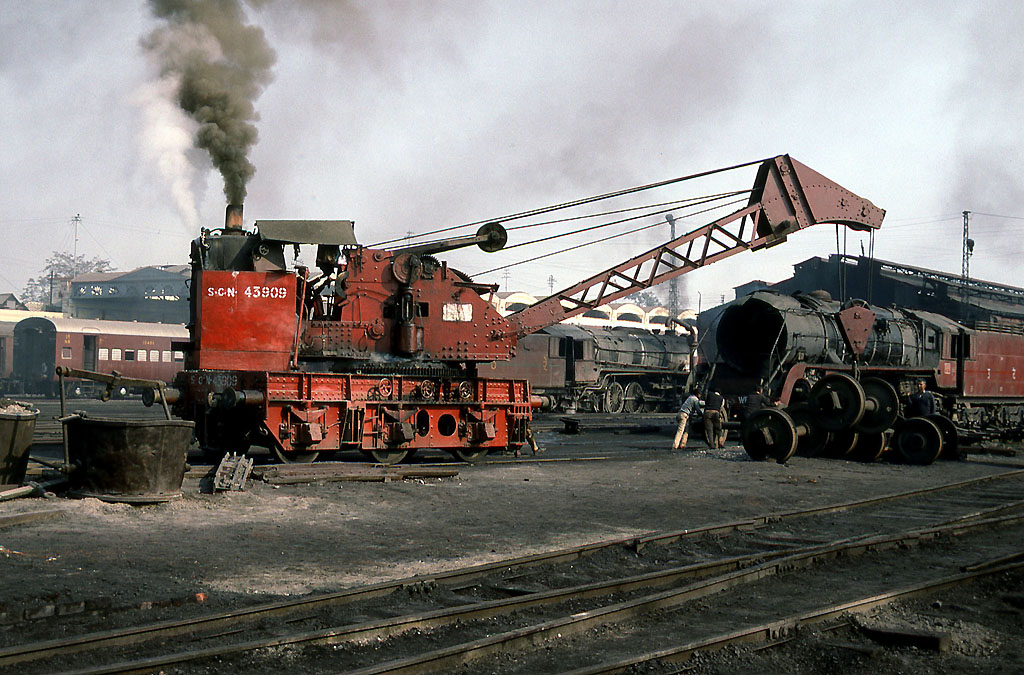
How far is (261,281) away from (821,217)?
11.1 metres

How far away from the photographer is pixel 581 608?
584 cm

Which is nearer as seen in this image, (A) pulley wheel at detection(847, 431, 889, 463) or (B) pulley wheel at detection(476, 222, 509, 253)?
(B) pulley wheel at detection(476, 222, 509, 253)

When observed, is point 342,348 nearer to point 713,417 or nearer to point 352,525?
point 352,525

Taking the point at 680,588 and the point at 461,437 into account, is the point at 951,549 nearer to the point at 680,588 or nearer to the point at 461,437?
the point at 680,588

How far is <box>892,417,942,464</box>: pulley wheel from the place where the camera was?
1612 centimetres

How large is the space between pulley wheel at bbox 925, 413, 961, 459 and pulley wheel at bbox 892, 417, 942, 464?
0.69 ft

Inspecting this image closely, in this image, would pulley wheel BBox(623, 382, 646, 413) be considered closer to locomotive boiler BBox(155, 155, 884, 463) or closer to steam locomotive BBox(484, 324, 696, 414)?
steam locomotive BBox(484, 324, 696, 414)

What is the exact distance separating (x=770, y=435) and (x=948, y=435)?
3900mm

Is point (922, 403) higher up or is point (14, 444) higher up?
point (922, 403)

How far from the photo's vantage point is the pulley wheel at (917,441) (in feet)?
52.9

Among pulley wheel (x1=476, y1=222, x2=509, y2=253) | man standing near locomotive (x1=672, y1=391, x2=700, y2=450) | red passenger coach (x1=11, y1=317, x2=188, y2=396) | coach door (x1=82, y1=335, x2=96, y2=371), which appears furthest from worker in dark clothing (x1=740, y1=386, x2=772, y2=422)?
coach door (x1=82, y1=335, x2=96, y2=371)

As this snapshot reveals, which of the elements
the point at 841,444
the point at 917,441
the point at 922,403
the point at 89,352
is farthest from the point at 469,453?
the point at 89,352

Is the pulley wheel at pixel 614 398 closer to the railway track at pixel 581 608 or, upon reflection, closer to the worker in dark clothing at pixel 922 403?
the worker in dark clothing at pixel 922 403

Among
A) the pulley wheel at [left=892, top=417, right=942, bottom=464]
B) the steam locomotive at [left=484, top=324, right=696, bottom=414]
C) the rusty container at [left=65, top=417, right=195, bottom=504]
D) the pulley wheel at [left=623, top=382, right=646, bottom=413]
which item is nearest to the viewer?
the rusty container at [left=65, top=417, right=195, bottom=504]
